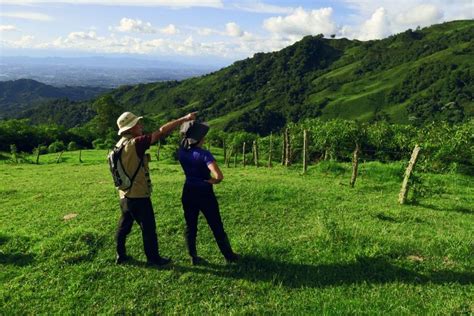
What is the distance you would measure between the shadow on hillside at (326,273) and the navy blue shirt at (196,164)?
1.71 metres

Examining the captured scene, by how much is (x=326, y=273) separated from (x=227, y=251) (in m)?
1.88

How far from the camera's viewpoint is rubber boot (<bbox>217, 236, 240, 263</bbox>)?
23.5 feet

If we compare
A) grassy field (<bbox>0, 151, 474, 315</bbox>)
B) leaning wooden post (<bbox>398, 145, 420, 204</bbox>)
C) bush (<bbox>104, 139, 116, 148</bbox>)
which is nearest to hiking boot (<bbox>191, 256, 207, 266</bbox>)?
grassy field (<bbox>0, 151, 474, 315</bbox>)

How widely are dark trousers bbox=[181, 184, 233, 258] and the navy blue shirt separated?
0.15 m

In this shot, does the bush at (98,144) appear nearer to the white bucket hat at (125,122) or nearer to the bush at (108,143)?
the bush at (108,143)

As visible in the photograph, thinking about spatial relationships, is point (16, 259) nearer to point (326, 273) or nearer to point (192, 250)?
point (192, 250)

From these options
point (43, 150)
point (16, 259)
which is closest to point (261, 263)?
point (16, 259)

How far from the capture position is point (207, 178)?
6781 mm

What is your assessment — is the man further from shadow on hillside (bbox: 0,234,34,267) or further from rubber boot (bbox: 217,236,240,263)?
shadow on hillside (bbox: 0,234,34,267)

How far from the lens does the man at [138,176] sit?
646 centimetres

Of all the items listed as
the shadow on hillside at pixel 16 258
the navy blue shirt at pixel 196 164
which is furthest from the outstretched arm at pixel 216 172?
the shadow on hillside at pixel 16 258

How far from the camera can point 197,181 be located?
22.3 feet

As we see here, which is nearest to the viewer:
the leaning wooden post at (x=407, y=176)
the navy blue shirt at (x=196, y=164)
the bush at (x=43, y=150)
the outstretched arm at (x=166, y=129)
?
the outstretched arm at (x=166, y=129)

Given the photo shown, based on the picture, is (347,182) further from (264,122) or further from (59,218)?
(264,122)
